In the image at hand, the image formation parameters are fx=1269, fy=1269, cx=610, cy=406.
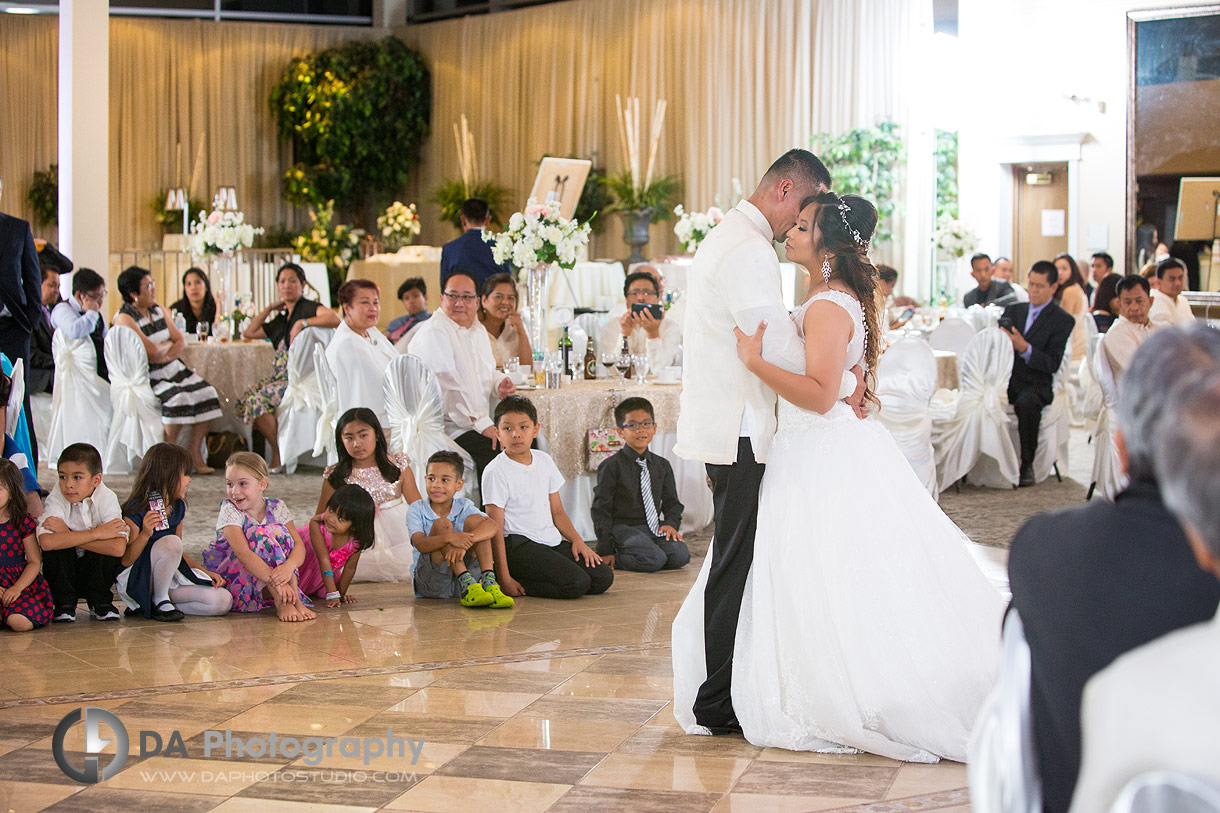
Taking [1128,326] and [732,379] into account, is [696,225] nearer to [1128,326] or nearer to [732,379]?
[1128,326]

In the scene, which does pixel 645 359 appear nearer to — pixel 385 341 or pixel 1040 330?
pixel 385 341

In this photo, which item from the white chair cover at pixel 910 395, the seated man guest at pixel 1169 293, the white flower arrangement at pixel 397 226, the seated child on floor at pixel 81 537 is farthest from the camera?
the white flower arrangement at pixel 397 226

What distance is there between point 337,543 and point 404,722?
5.79 feet

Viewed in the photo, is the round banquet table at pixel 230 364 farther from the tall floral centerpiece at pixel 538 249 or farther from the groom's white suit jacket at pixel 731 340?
the groom's white suit jacket at pixel 731 340

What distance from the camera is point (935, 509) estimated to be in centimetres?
330

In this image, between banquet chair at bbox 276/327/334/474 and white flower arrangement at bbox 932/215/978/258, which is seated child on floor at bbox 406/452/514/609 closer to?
banquet chair at bbox 276/327/334/474

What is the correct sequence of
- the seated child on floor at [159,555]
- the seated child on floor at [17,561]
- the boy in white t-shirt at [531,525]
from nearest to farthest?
1. the seated child on floor at [17,561]
2. the seated child on floor at [159,555]
3. the boy in white t-shirt at [531,525]

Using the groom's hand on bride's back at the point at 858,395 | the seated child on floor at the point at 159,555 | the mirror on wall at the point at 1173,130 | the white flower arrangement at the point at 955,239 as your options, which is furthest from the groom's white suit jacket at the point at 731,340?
the mirror on wall at the point at 1173,130

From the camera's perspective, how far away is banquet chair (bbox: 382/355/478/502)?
566 centimetres

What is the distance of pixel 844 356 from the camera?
3174mm

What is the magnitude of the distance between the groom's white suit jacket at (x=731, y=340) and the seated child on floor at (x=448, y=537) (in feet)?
6.26

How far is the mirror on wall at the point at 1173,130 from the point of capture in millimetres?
11820

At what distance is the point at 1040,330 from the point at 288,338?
480 centimetres

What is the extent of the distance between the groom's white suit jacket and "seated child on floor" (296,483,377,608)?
212 centimetres
